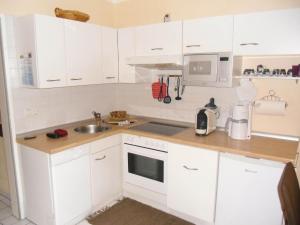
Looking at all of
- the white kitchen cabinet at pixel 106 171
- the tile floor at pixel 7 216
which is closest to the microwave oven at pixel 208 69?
the white kitchen cabinet at pixel 106 171

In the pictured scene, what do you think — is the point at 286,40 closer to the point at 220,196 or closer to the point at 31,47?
the point at 220,196

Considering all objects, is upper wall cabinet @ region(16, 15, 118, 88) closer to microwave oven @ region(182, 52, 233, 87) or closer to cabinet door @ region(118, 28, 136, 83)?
cabinet door @ region(118, 28, 136, 83)

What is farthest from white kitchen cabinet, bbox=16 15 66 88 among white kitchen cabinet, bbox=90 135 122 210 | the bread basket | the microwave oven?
the microwave oven

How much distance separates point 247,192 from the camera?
1926 millimetres

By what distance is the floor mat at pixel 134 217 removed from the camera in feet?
7.68

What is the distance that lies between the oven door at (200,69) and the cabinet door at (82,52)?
100 centimetres

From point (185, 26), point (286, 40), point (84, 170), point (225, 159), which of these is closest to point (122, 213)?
point (84, 170)

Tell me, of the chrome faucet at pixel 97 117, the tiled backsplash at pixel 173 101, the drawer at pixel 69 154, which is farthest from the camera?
the chrome faucet at pixel 97 117

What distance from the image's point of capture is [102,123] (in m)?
2.96

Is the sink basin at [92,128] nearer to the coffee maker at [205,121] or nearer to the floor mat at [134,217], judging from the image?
the floor mat at [134,217]

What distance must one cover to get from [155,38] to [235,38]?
831 mm

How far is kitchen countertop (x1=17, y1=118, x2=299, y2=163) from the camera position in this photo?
187 cm

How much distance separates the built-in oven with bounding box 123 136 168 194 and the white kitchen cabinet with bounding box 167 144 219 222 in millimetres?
94

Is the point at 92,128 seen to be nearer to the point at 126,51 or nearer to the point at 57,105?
the point at 57,105
